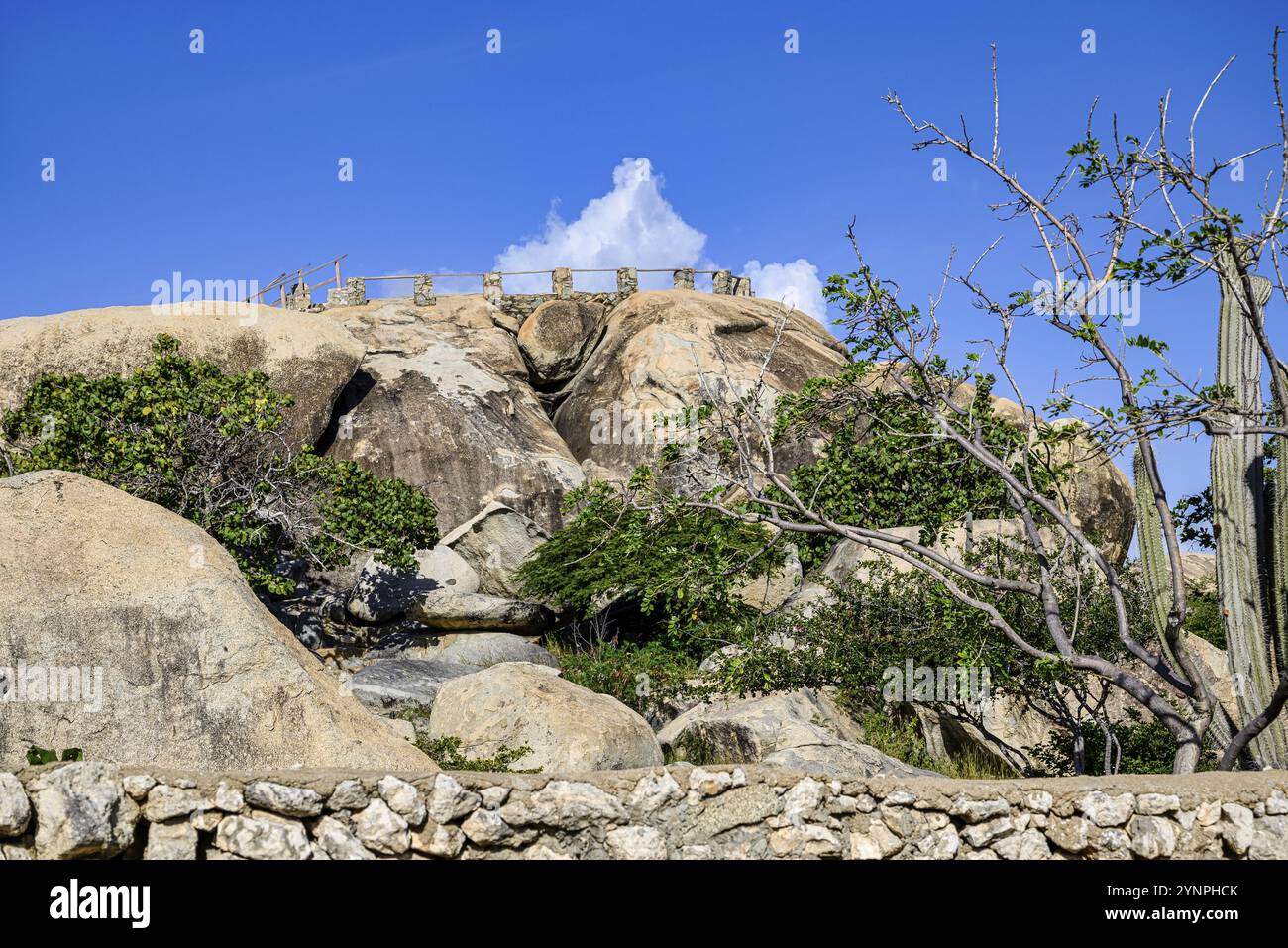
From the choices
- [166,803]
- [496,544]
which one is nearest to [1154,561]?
[166,803]

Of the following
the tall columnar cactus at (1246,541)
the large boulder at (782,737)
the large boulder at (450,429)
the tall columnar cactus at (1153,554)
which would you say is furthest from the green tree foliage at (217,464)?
the tall columnar cactus at (1246,541)

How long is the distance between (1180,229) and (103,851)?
319 inches

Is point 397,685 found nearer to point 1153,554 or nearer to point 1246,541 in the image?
point 1153,554

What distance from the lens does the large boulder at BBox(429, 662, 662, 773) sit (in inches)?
485

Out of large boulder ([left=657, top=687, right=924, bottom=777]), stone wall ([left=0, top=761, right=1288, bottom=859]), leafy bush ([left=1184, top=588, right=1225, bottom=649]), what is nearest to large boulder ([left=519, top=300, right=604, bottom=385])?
leafy bush ([left=1184, top=588, right=1225, bottom=649])

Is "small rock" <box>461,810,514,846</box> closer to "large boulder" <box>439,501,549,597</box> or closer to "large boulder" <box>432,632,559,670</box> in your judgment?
"large boulder" <box>432,632,559,670</box>

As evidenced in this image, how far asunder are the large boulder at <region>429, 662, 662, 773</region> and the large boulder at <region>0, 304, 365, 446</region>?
14.9 metres

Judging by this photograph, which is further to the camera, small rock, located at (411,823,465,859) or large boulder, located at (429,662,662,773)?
large boulder, located at (429,662,662,773)

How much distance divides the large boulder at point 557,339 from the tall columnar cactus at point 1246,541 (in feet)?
81.5

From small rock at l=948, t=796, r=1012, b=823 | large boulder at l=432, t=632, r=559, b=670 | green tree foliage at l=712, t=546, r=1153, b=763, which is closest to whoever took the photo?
small rock at l=948, t=796, r=1012, b=823

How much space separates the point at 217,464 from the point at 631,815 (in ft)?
48.7

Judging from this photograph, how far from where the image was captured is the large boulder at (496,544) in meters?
24.7

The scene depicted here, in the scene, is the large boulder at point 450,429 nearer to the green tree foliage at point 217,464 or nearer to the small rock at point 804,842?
the green tree foliage at point 217,464

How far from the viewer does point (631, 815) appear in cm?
684
